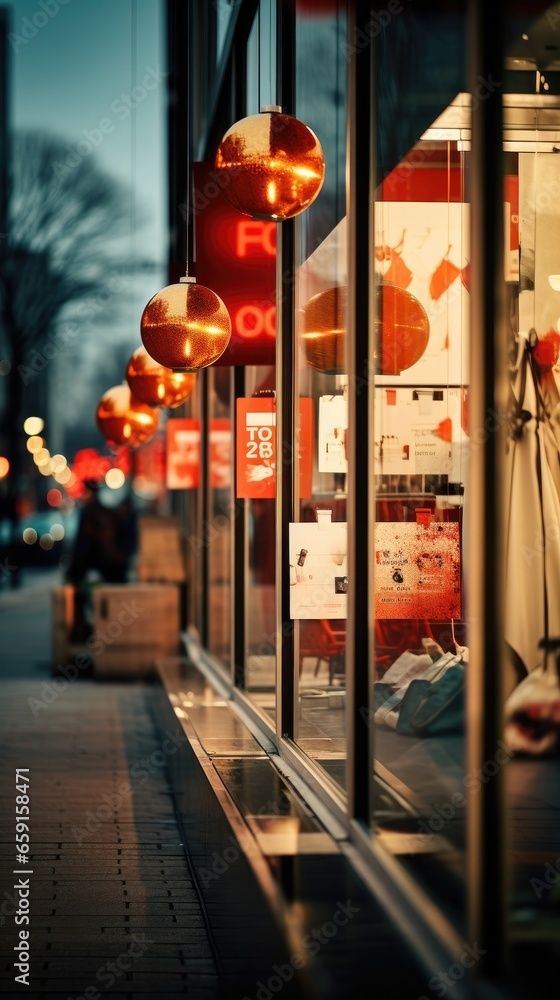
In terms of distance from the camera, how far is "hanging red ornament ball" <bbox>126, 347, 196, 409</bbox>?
8742 millimetres

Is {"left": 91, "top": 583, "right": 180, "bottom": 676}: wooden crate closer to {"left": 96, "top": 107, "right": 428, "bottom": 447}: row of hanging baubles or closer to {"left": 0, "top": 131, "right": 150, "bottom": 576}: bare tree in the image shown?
{"left": 96, "top": 107, "right": 428, "bottom": 447}: row of hanging baubles

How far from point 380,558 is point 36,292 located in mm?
25684

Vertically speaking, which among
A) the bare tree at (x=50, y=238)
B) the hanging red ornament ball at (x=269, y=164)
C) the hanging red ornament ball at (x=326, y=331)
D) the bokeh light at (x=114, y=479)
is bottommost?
the hanging red ornament ball at (x=326, y=331)

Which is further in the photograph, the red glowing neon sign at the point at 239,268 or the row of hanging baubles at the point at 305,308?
the red glowing neon sign at the point at 239,268

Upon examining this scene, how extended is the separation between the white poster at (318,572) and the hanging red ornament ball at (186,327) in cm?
98

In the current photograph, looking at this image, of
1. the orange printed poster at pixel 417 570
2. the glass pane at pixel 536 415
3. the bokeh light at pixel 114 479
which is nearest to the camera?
the orange printed poster at pixel 417 570

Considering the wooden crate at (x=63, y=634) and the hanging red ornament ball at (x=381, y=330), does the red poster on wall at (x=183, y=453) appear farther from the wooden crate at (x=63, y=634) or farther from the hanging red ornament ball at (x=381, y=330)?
the hanging red ornament ball at (x=381, y=330)

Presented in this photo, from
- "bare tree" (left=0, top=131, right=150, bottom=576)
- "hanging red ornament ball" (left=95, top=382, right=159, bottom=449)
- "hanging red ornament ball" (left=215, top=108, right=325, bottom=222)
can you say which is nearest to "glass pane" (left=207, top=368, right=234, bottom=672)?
"hanging red ornament ball" (left=95, top=382, right=159, bottom=449)

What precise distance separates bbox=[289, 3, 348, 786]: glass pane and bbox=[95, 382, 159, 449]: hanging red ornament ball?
471cm

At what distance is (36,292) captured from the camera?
29.7m

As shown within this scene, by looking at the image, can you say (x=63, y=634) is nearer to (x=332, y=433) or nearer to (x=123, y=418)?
(x=123, y=418)

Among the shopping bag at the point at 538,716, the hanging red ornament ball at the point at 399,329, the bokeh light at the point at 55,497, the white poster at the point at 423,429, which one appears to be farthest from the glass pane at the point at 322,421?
the bokeh light at the point at 55,497

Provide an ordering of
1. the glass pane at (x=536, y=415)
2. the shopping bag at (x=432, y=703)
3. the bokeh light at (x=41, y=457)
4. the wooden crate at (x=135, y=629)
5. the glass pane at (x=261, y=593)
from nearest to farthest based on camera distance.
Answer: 1. the shopping bag at (x=432, y=703)
2. the glass pane at (x=536, y=415)
3. the glass pane at (x=261, y=593)
4. the wooden crate at (x=135, y=629)
5. the bokeh light at (x=41, y=457)

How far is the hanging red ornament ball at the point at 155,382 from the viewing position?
8742mm
